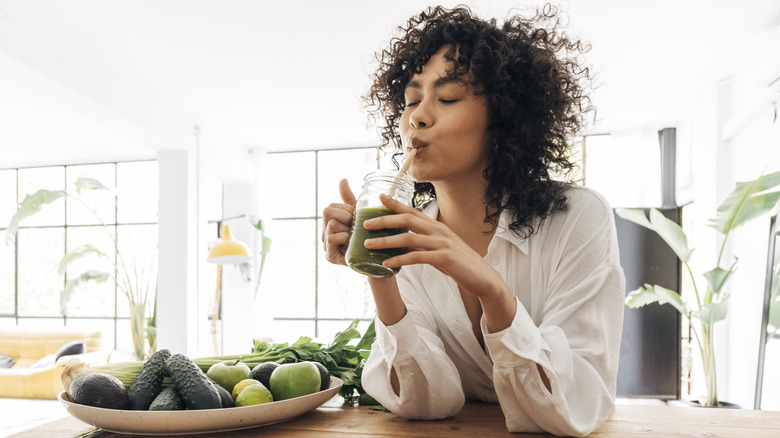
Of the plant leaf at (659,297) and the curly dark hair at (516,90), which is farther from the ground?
the curly dark hair at (516,90)

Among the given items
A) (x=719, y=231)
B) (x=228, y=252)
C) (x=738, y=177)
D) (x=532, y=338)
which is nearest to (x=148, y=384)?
(x=532, y=338)

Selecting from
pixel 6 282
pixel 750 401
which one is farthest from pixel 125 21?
pixel 6 282

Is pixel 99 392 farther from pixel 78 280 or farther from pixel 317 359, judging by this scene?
pixel 78 280

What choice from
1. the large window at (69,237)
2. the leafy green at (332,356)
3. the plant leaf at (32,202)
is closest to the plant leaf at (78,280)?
the plant leaf at (32,202)

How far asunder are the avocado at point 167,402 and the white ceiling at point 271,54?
3.13 meters

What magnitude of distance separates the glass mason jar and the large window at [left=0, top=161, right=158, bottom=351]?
→ 9251mm

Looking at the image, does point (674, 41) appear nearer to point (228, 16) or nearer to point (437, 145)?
point (228, 16)

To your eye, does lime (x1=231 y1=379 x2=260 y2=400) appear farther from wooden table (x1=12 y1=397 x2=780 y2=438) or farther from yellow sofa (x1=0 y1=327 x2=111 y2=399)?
yellow sofa (x1=0 y1=327 x2=111 y2=399)

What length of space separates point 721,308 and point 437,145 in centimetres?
423

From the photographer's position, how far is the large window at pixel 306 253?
347 inches

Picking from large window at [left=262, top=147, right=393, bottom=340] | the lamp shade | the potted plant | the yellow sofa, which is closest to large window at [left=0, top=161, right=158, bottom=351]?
the yellow sofa

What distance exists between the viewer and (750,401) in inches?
199

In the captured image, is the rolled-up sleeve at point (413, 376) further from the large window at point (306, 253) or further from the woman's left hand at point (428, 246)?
the large window at point (306, 253)

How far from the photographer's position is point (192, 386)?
36.2 inches
